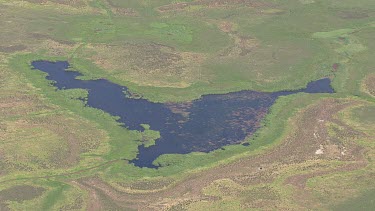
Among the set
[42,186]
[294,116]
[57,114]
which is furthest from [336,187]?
[57,114]

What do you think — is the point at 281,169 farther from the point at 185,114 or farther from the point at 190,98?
the point at 190,98

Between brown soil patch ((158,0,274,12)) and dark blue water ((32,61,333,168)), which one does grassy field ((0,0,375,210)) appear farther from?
dark blue water ((32,61,333,168))

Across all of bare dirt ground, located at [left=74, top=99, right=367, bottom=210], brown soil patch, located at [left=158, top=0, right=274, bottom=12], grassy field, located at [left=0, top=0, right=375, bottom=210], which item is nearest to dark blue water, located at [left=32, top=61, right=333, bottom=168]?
grassy field, located at [left=0, top=0, right=375, bottom=210]

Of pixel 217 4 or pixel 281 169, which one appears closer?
pixel 281 169

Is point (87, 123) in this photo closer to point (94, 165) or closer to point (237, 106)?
point (94, 165)

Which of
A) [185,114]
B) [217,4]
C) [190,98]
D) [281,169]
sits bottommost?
[281,169]

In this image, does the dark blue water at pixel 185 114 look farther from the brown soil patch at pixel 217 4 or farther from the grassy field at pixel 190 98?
the brown soil patch at pixel 217 4

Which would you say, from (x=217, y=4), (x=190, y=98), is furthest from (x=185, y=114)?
(x=217, y=4)
